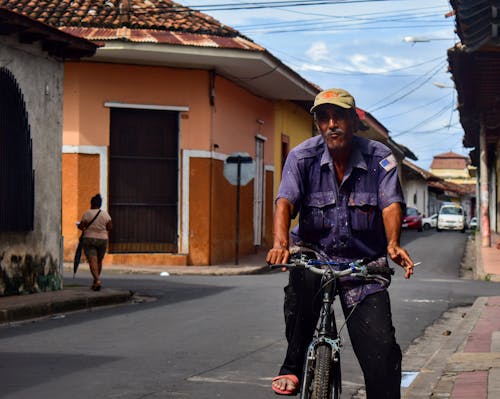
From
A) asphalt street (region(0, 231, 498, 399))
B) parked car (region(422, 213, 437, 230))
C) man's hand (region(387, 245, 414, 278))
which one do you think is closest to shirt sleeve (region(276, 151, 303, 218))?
man's hand (region(387, 245, 414, 278))

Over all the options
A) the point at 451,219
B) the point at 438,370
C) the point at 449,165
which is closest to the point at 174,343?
the point at 438,370

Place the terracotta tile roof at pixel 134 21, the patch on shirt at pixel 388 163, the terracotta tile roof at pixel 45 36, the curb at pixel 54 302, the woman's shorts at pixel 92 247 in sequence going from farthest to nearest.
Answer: the terracotta tile roof at pixel 134 21
the woman's shorts at pixel 92 247
the terracotta tile roof at pixel 45 36
the curb at pixel 54 302
the patch on shirt at pixel 388 163

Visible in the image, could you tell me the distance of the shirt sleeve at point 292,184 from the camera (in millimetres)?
4824

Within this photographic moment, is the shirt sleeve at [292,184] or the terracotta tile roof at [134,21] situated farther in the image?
the terracotta tile roof at [134,21]

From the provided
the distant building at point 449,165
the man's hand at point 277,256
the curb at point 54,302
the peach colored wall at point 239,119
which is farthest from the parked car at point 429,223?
the distant building at point 449,165

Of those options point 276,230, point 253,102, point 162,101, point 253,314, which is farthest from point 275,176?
point 276,230

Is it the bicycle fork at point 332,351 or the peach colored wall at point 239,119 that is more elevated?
the peach colored wall at point 239,119

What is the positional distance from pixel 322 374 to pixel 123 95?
62.3ft

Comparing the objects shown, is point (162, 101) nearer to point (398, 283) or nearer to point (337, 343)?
point (398, 283)

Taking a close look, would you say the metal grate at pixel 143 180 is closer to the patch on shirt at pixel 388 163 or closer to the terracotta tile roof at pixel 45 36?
the terracotta tile roof at pixel 45 36

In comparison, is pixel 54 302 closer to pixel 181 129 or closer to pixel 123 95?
pixel 123 95

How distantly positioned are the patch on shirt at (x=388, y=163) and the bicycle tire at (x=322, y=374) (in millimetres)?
958

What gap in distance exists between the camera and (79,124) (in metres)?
22.5

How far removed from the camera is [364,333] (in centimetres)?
464
